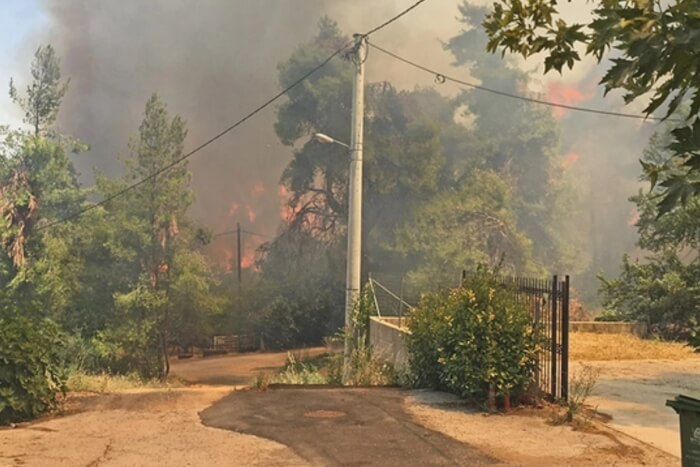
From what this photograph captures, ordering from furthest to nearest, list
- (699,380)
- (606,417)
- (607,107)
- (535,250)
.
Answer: (607,107) → (535,250) → (699,380) → (606,417)

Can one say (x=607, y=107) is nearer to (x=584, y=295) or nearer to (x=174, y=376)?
(x=584, y=295)

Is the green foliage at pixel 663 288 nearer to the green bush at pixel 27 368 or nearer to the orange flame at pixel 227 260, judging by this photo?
the green bush at pixel 27 368

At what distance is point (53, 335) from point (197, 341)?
3448 cm

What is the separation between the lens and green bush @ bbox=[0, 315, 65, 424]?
25.7ft

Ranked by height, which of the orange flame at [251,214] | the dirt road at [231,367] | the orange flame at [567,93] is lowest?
the dirt road at [231,367]

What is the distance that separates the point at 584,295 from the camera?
53750 millimetres

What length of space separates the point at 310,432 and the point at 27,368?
366cm

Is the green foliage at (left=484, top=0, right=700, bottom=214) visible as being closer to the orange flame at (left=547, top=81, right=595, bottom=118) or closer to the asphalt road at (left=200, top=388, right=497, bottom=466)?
the asphalt road at (left=200, top=388, right=497, bottom=466)

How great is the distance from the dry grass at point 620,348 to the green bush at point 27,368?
1006 cm

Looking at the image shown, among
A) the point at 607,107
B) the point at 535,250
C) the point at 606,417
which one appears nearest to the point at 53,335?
the point at 606,417

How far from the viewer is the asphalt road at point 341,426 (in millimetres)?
6438

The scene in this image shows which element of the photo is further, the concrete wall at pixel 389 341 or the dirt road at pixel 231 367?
the dirt road at pixel 231 367

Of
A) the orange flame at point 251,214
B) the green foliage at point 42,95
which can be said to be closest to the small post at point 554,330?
the green foliage at point 42,95

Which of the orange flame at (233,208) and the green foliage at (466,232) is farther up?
the orange flame at (233,208)
